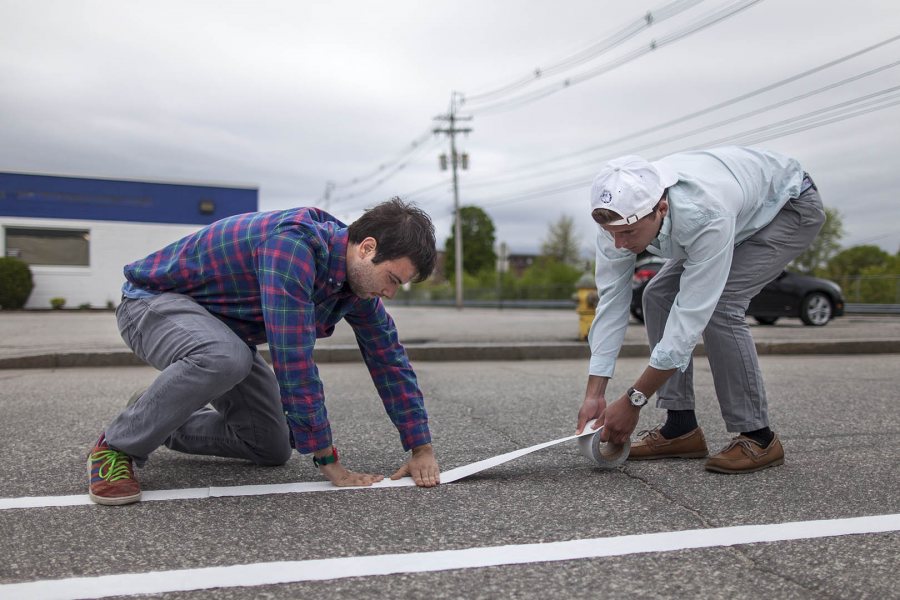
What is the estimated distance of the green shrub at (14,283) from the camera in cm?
2130

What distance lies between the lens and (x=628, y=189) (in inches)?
98.5

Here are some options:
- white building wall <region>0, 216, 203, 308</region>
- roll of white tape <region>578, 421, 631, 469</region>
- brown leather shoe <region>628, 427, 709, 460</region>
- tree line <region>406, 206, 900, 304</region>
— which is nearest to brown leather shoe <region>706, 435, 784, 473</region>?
brown leather shoe <region>628, 427, 709, 460</region>

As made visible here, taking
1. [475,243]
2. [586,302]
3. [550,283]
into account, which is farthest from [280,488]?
[475,243]

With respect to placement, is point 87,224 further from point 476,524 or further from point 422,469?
point 476,524

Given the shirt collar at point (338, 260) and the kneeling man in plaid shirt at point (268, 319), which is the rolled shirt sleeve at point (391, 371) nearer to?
the kneeling man in plaid shirt at point (268, 319)

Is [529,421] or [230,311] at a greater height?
[230,311]

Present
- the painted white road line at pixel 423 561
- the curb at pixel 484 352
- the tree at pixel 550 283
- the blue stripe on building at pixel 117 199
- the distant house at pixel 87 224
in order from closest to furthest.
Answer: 1. the painted white road line at pixel 423 561
2. the curb at pixel 484 352
3. the distant house at pixel 87 224
4. the blue stripe on building at pixel 117 199
5. the tree at pixel 550 283

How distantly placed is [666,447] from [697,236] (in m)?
1.01

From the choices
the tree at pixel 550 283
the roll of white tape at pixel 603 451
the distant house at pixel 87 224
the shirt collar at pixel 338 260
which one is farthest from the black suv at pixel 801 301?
the tree at pixel 550 283

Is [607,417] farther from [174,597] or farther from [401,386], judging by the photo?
[174,597]

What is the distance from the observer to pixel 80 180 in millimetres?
25344

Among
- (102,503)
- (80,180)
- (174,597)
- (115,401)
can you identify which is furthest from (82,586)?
(80,180)

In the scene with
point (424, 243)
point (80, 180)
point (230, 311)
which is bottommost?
point (230, 311)

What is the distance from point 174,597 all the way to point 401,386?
1292 mm
